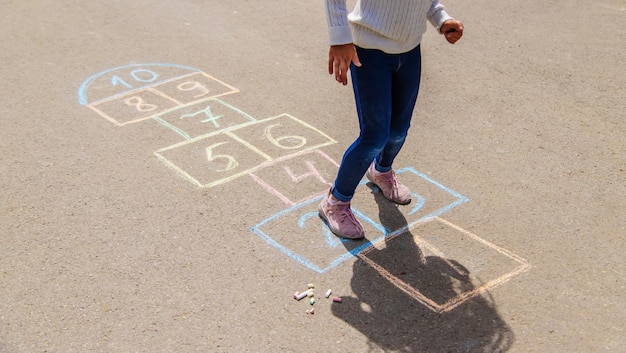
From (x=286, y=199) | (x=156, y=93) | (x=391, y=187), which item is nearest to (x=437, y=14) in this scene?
(x=391, y=187)

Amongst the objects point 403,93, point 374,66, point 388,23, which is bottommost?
point 403,93

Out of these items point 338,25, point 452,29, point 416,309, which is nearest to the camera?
point 338,25

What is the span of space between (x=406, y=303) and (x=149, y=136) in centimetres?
246

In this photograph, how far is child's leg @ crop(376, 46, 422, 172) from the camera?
3518 millimetres

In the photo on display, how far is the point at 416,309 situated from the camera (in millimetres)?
3230

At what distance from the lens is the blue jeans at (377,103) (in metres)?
3.39

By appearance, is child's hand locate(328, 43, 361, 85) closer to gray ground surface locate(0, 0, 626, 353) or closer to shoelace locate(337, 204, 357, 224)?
shoelace locate(337, 204, 357, 224)

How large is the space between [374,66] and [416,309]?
123cm

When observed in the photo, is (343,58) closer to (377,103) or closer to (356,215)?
(377,103)

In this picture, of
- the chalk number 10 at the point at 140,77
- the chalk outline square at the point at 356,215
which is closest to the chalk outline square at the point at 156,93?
the chalk number 10 at the point at 140,77

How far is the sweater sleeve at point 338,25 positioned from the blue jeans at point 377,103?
280 millimetres

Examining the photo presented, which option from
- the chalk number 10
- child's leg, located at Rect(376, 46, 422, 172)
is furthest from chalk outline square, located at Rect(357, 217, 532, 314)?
the chalk number 10

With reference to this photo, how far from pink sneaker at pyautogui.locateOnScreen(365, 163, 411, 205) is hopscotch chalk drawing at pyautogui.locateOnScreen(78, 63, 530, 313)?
2.9 inches

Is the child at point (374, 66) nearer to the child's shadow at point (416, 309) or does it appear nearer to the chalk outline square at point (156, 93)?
the child's shadow at point (416, 309)
